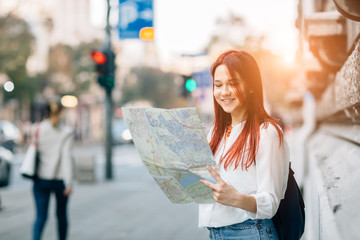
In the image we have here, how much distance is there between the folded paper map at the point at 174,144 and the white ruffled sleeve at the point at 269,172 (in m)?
0.21

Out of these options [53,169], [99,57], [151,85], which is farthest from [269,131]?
[151,85]

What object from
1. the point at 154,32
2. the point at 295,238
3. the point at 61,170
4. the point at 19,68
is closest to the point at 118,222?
the point at 61,170

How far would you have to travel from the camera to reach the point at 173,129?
6.30 ft

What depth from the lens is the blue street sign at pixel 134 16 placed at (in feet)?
38.5

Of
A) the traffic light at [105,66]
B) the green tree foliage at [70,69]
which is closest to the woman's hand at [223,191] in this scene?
the traffic light at [105,66]

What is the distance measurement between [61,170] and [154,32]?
648cm

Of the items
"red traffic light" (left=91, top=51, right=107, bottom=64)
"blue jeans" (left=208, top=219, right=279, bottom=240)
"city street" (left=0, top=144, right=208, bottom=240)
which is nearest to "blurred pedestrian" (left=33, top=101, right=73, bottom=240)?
"city street" (left=0, top=144, right=208, bottom=240)

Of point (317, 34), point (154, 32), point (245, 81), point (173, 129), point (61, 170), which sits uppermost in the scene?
point (154, 32)

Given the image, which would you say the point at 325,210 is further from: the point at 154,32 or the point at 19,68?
the point at 19,68

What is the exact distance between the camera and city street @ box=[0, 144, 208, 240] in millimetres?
6886

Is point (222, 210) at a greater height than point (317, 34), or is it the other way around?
point (317, 34)

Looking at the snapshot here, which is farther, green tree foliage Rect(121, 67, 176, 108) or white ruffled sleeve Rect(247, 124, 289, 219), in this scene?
green tree foliage Rect(121, 67, 176, 108)

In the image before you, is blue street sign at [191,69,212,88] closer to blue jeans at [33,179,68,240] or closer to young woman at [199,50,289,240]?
blue jeans at [33,179,68,240]

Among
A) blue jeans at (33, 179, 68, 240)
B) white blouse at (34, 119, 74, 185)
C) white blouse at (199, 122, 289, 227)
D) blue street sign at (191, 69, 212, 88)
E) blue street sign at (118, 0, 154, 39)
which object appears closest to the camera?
white blouse at (199, 122, 289, 227)
